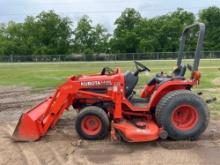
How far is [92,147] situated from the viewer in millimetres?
7625

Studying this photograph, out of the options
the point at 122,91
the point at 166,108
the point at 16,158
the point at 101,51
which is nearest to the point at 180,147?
the point at 166,108

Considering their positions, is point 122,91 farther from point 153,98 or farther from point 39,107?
point 39,107

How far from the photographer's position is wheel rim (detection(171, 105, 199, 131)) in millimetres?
7895

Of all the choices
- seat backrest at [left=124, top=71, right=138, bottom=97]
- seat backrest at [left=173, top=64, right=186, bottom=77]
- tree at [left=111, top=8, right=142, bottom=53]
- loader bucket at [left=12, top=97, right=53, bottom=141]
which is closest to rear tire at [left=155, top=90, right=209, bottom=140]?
seat backrest at [left=173, top=64, right=186, bottom=77]

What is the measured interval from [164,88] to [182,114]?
57 cm

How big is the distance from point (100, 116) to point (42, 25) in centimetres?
8247

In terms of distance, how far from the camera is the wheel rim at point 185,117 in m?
7.89

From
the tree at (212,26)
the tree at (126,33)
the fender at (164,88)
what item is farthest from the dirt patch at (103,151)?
the tree at (126,33)

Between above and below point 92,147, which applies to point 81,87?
above

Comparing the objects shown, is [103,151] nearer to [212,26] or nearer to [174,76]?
[174,76]

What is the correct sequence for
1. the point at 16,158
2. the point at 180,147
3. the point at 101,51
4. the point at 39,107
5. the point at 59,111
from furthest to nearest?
the point at 101,51 → the point at 39,107 → the point at 59,111 → the point at 180,147 → the point at 16,158

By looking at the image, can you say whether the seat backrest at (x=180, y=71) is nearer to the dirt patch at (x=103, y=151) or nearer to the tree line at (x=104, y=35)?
the dirt patch at (x=103, y=151)

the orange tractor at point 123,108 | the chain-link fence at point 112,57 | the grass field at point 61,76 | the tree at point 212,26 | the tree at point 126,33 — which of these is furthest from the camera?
the tree at point 126,33

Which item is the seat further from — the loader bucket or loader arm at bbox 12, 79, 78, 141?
the loader bucket
